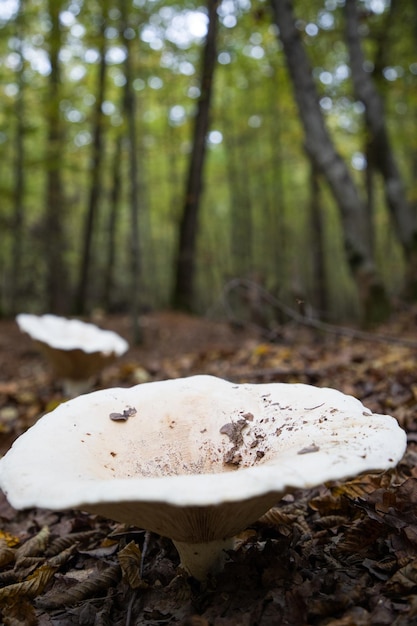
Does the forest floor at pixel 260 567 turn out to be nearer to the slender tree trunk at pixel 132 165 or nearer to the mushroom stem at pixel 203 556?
the mushroom stem at pixel 203 556

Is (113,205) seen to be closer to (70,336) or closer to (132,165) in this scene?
(132,165)

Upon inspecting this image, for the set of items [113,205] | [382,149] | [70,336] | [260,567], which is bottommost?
[70,336]

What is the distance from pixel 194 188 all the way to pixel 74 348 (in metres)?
Answer: 6.40

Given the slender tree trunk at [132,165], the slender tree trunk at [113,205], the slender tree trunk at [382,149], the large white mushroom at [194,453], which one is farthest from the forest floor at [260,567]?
the slender tree trunk at [113,205]

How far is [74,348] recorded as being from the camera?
16.8 feet

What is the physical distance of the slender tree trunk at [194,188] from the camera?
7699 millimetres

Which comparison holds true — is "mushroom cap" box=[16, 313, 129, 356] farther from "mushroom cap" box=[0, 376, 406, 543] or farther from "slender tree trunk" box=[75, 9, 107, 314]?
"slender tree trunk" box=[75, 9, 107, 314]

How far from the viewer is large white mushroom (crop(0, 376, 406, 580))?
Result: 4.49ft

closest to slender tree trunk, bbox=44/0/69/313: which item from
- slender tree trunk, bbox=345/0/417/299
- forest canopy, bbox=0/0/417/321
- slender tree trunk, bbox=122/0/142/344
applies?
forest canopy, bbox=0/0/417/321

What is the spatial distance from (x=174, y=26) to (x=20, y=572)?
11.8m

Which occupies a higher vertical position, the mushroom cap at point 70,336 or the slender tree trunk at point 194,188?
the slender tree trunk at point 194,188

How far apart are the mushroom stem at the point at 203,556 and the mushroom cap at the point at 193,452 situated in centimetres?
6

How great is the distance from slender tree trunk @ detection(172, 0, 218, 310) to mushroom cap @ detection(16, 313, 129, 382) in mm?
4383

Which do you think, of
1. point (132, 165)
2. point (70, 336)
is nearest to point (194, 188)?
point (132, 165)
